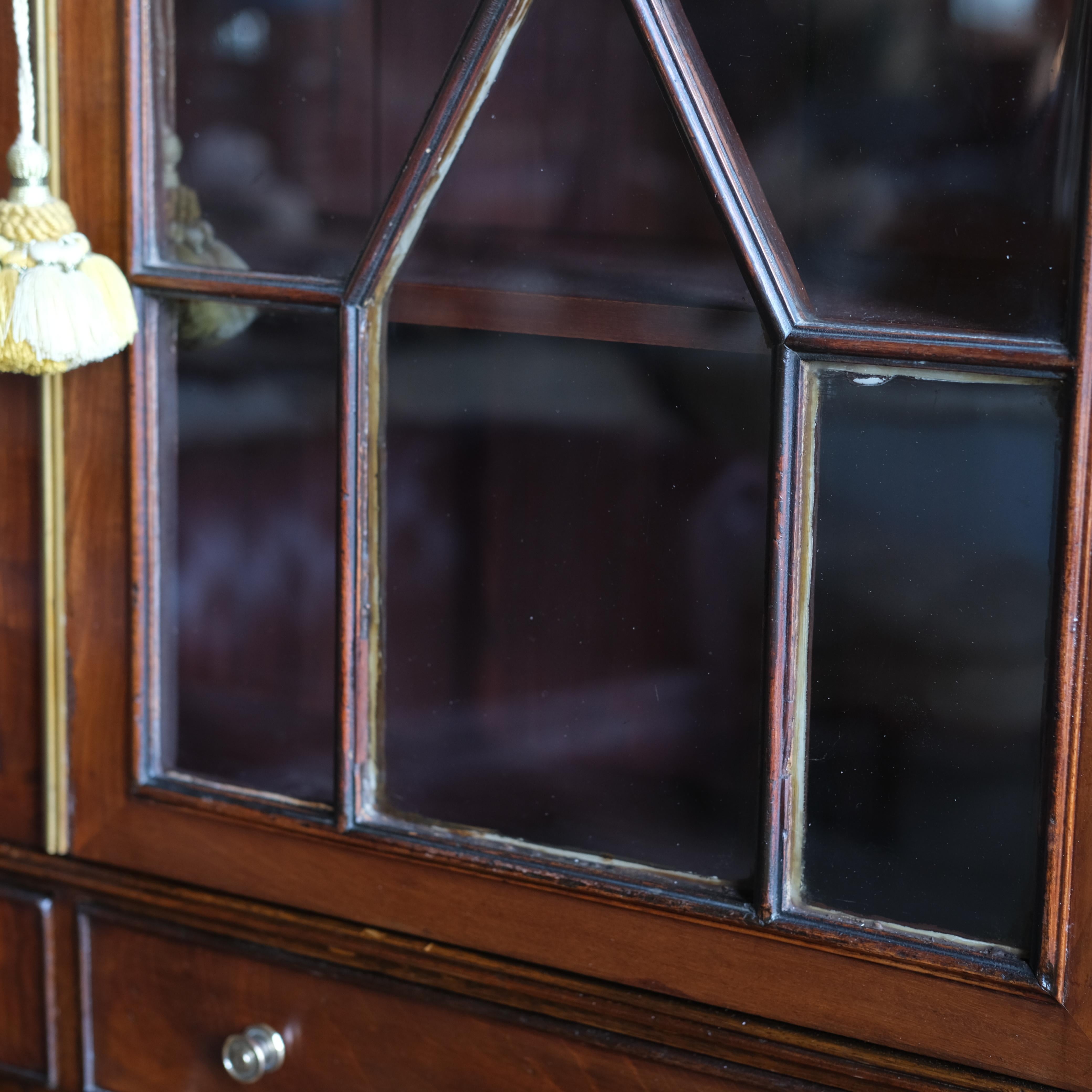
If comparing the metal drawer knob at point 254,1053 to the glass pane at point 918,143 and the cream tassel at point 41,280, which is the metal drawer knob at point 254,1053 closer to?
the cream tassel at point 41,280

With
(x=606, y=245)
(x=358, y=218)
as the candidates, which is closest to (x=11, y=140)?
(x=358, y=218)

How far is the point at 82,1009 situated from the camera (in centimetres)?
72

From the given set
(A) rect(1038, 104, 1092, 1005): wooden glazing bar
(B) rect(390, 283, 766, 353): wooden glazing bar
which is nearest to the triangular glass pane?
(B) rect(390, 283, 766, 353): wooden glazing bar

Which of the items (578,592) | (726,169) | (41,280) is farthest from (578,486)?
(41,280)

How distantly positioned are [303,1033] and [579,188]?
44 cm

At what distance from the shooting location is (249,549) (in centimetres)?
67

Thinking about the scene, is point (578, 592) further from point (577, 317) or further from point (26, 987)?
point (26, 987)

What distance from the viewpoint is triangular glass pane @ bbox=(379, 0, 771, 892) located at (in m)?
0.56

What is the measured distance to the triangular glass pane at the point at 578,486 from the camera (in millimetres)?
559

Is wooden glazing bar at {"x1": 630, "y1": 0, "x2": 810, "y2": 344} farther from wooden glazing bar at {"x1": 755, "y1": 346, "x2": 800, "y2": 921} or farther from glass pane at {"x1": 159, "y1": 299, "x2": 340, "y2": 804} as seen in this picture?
glass pane at {"x1": 159, "y1": 299, "x2": 340, "y2": 804}

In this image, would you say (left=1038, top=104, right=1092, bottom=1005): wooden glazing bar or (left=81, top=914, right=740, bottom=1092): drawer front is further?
(left=81, top=914, right=740, bottom=1092): drawer front

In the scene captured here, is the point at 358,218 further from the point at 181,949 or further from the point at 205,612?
the point at 181,949

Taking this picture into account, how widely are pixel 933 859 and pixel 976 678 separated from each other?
8 cm

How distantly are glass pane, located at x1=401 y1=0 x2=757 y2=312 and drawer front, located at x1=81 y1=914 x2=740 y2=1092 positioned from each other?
344 mm
